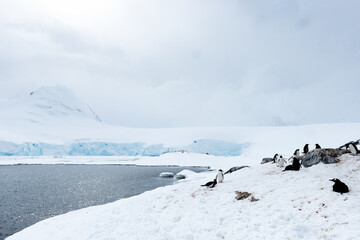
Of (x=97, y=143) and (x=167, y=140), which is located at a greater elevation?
→ (x=167, y=140)

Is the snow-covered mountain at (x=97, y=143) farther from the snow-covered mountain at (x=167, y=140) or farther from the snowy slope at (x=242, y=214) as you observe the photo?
the snowy slope at (x=242, y=214)

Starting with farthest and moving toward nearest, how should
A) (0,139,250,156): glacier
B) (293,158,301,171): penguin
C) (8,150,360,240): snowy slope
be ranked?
(0,139,250,156): glacier
(293,158,301,171): penguin
(8,150,360,240): snowy slope

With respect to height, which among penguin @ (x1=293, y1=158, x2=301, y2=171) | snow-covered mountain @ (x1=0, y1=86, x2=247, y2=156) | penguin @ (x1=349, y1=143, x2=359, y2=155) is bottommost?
penguin @ (x1=293, y1=158, x2=301, y2=171)

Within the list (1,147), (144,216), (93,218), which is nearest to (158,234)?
(144,216)

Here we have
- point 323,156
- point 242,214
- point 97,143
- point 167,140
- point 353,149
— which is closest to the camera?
point 242,214

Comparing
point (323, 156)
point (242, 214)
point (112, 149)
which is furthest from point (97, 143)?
point (242, 214)

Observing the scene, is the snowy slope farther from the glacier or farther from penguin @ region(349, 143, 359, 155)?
the glacier

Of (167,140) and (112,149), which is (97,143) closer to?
(112,149)

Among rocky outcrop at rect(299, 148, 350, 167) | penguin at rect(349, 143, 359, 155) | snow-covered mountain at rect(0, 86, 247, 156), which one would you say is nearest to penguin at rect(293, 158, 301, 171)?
rocky outcrop at rect(299, 148, 350, 167)

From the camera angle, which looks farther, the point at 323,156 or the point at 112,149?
the point at 112,149

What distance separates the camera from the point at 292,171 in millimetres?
18891

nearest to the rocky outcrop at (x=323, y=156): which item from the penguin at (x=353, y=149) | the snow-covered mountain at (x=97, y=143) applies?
the penguin at (x=353, y=149)

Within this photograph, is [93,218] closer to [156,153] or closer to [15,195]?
[15,195]

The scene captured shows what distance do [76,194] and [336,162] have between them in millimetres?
35863
